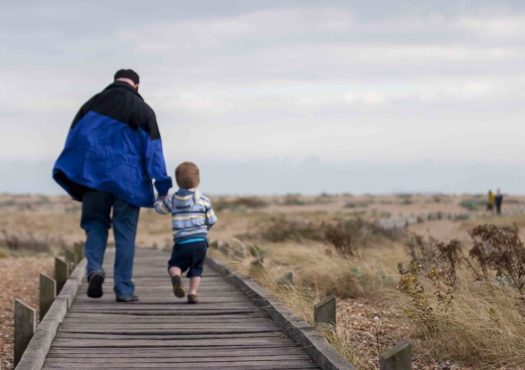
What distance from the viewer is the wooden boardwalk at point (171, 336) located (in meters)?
6.74

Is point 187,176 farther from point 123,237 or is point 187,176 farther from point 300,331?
point 300,331

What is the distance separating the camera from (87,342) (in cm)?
742

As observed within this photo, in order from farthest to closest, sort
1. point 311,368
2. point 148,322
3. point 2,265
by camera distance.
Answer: point 2,265
point 148,322
point 311,368

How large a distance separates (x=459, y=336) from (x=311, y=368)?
62.7 inches

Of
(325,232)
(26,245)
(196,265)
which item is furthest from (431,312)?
(26,245)

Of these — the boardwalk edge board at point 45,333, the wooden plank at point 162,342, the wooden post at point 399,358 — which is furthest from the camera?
the wooden plank at point 162,342

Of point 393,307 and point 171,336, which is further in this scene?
point 393,307

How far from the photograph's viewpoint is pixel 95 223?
961 centimetres

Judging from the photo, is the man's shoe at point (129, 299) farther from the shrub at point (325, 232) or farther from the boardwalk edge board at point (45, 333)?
the shrub at point (325, 232)

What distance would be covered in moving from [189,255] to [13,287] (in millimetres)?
5782

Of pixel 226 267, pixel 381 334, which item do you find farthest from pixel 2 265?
pixel 381 334

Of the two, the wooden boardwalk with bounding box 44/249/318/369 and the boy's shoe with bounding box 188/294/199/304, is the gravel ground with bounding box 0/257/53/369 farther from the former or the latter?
the boy's shoe with bounding box 188/294/199/304

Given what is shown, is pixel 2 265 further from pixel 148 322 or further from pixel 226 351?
pixel 226 351

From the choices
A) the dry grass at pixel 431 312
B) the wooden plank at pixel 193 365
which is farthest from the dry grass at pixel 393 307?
the wooden plank at pixel 193 365
